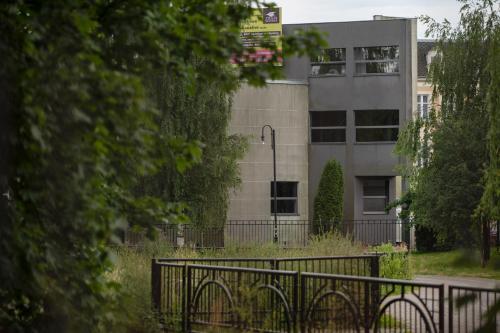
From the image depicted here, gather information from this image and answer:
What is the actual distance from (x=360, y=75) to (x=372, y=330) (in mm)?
40026

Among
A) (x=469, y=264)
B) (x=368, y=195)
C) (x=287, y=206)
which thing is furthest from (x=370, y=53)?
(x=469, y=264)

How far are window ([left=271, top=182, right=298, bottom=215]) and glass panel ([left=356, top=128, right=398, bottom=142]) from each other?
3993 millimetres

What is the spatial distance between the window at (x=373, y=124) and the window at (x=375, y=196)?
2.13 meters

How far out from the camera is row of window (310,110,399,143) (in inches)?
1917

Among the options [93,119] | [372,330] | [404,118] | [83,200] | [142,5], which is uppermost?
[404,118]

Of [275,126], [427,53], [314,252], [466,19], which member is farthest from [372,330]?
[427,53]

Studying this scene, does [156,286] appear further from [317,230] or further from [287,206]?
[287,206]

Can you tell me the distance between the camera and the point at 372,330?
9.22 meters

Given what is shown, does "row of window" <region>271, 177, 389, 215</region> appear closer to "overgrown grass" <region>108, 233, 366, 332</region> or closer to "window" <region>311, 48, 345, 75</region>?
"window" <region>311, 48, 345, 75</region>

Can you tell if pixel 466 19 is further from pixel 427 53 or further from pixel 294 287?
pixel 427 53

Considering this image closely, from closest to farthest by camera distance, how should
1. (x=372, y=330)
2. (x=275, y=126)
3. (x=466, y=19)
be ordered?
(x=372, y=330) < (x=466, y=19) < (x=275, y=126)

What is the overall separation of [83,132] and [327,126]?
4456 centimetres

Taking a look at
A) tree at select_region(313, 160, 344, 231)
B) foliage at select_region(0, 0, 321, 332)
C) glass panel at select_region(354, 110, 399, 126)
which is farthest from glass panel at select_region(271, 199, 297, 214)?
foliage at select_region(0, 0, 321, 332)

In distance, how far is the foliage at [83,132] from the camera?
5051 millimetres
